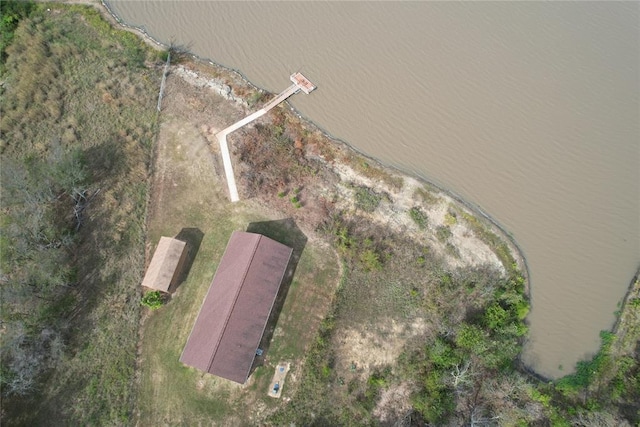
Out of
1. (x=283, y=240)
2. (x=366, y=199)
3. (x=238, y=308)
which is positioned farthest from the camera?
(x=366, y=199)

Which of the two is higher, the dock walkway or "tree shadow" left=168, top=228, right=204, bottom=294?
the dock walkway

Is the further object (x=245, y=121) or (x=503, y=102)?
(x=503, y=102)

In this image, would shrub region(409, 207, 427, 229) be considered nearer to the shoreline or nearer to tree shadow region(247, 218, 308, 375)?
the shoreline

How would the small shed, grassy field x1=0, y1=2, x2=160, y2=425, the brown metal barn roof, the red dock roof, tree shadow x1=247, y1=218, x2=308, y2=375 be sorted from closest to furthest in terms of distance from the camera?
1. the brown metal barn roof
2. grassy field x1=0, y1=2, x2=160, y2=425
3. the small shed
4. tree shadow x1=247, y1=218, x2=308, y2=375
5. the red dock roof

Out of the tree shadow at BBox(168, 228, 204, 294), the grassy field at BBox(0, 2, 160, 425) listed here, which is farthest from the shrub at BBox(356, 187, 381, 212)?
the grassy field at BBox(0, 2, 160, 425)

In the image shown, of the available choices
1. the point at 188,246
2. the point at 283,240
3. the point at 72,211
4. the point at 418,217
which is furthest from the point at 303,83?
the point at 72,211

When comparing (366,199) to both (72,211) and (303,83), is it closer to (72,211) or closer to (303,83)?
(303,83)

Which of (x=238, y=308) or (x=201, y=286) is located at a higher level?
(x=201, y=286)
